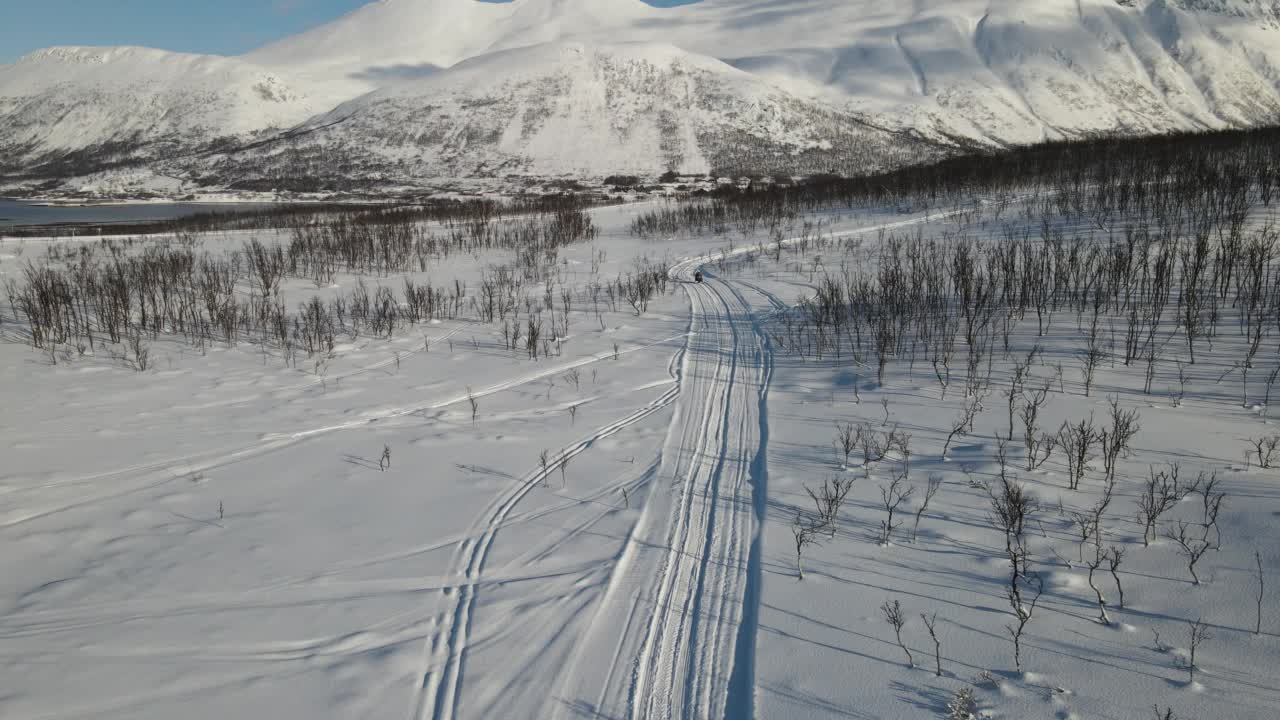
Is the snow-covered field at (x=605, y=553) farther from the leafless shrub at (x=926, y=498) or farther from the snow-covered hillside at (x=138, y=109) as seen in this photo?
the snow-covered hillside at (x=138, y=109)

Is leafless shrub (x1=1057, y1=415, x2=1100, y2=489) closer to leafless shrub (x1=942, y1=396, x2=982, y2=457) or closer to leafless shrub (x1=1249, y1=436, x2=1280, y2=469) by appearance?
leafless shrub (x1=942, y1=396, x2=982, y2=457)

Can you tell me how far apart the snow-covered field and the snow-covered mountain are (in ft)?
202

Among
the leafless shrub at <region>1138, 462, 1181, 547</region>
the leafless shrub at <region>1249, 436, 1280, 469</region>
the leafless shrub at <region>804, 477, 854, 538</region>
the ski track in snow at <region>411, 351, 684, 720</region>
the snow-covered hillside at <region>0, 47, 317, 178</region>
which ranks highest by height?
the snow-covered hillside at <region>0, 47, 317, 178</region>

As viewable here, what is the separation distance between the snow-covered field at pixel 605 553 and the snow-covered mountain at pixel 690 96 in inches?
2421

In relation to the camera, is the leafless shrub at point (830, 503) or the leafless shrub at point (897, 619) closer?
the leafless shrub at point (897, 619)

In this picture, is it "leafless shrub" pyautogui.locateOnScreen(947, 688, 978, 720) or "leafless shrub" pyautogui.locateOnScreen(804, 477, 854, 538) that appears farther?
"leafless shrub" pyautogui.locateOnScreen(804, 477, 854, 538)

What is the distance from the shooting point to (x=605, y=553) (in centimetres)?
346

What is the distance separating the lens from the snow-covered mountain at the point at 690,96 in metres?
71.3

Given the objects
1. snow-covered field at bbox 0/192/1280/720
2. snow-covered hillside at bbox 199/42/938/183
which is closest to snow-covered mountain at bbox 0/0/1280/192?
snow-covered hillside at bbox 199/42/938/183

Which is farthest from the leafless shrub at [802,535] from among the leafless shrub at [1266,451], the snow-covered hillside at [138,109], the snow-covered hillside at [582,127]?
the snow-covered hillside at [138,109]

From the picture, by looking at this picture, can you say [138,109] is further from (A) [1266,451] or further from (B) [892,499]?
(A) [1266,451]

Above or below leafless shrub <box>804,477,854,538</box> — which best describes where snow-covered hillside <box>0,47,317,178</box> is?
above

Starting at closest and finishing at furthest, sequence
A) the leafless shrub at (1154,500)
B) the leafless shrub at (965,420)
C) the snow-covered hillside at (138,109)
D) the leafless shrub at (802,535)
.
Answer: the leafless shrub at (1154,500)
the leafless shrub at (802,535)
the leafless shrub at (965,420)
the snow-covered hillside at (138,109)

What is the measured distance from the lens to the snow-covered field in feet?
8.11
